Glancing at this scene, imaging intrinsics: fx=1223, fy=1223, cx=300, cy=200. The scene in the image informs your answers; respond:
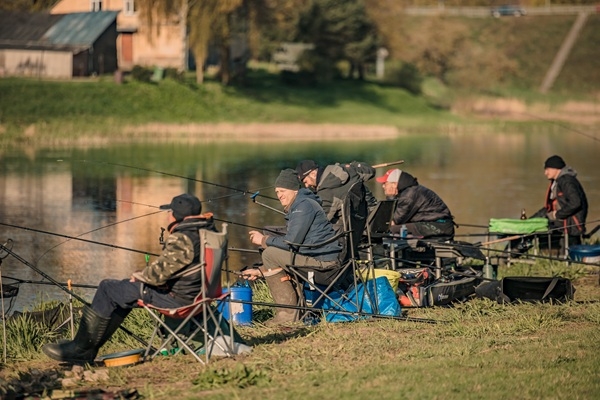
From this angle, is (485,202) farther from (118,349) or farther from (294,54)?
(294,54)

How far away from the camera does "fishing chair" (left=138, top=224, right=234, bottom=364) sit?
7492 mm

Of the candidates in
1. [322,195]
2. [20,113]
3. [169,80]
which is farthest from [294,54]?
[322,195]

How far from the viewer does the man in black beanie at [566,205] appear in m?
13.6

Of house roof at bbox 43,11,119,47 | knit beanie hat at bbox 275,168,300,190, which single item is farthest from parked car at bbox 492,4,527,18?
knit beanie hat at bbox 275,168,300,190

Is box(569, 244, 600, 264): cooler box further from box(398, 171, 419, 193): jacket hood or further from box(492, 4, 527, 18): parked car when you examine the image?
box(492, 4, 527, 18): parked car

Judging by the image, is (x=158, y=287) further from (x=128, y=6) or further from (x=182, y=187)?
(x=128, y=6)

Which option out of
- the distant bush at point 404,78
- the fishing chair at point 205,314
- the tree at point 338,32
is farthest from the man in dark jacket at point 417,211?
the tree at point 338,32

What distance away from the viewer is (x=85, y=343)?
780 cm

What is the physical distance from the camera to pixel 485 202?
73.8ft

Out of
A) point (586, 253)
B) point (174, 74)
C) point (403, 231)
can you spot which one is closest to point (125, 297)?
point (403, 231)

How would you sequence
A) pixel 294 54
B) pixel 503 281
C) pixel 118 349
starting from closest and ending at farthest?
pixel 118 349
pixel 503 281
pixel 294 54

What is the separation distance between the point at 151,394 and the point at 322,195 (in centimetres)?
448

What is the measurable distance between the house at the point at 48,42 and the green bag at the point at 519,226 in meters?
31.1

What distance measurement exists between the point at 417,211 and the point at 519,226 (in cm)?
140
